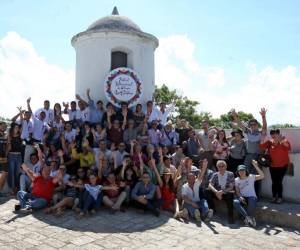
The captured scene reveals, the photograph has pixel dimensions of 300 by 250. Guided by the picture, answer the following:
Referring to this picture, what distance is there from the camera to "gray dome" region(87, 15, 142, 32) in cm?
1166

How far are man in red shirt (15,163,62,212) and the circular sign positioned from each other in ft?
11.5

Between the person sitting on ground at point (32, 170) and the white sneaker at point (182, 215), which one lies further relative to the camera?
the person sitting on ground at point (32, 170)

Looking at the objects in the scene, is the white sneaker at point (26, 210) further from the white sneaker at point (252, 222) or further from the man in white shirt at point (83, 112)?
the white sneaker at point (252, 222)

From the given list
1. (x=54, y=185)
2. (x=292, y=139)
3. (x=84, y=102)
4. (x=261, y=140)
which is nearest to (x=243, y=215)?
(x=261, y=140)

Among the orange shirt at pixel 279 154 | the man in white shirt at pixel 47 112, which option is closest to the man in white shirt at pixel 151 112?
the man in white shirt at pixel 47 112

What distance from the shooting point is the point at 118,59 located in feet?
39.5

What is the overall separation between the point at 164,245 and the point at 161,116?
5.56m

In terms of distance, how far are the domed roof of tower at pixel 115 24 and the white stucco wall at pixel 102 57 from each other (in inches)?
7.7

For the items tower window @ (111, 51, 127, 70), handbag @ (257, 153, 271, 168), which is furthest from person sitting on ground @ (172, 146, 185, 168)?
tower window @ (111, 51, 127, 70)

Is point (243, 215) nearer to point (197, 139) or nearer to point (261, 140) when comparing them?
point (261, 140)

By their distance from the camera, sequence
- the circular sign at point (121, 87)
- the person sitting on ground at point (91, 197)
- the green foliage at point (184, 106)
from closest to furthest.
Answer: the person sitting on ground at point (91, 197), the circular sign at point (121, 87), the green foliage at point (184, 106)

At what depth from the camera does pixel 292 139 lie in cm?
898

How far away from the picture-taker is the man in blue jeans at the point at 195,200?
802 centimetres

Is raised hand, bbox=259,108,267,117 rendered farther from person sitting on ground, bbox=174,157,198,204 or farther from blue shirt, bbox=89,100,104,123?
blue shirt, bbox=89,100,104,123
